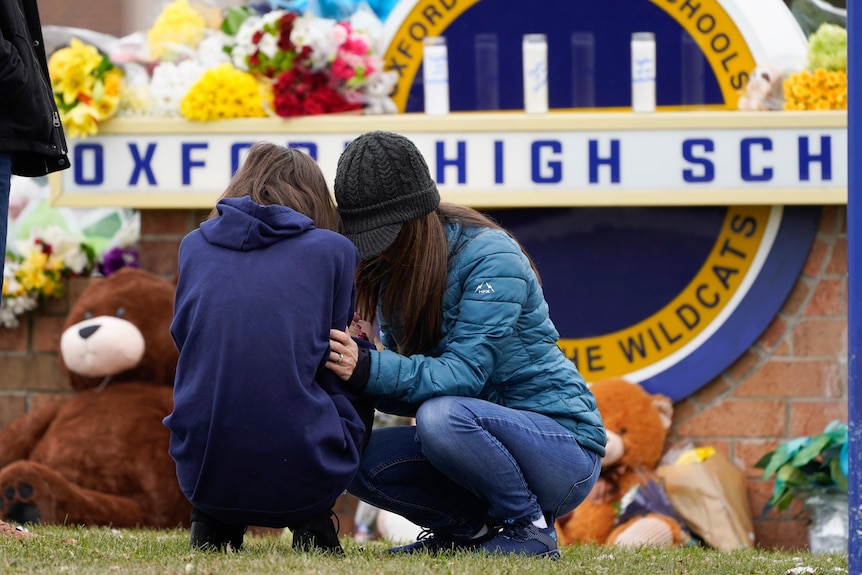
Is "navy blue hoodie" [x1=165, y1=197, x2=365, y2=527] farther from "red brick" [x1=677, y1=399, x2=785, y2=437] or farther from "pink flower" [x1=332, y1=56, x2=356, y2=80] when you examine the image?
"red brick" [x1=677, y1=399, x2=785, y2=437]

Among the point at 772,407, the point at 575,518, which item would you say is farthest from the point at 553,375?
the point at 772,407

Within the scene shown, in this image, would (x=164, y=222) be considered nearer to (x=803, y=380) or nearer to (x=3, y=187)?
(x=3, y=187)

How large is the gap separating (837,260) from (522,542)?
8.46 ft

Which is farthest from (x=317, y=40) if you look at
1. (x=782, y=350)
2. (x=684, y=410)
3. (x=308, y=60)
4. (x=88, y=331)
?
(x=782, y=350)

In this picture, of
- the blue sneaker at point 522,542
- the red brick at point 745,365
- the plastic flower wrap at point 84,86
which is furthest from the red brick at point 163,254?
the blue sneaker at point 522,542

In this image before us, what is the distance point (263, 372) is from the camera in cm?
261

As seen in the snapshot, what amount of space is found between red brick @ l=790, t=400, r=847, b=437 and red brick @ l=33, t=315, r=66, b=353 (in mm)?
2946

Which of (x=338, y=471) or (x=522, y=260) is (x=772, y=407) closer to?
(x=522, y=260)

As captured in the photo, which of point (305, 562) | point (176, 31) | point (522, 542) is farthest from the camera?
point (176, 31)

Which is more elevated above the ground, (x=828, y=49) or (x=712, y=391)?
(x=828, y=49)

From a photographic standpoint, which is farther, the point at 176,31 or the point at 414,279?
the point at 176,31

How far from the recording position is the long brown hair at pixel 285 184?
9.20 ft

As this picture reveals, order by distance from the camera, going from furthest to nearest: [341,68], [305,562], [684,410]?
1. [684,410]
2. [341,68]
3. [305,562]

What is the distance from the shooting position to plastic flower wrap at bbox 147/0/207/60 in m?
5.20
